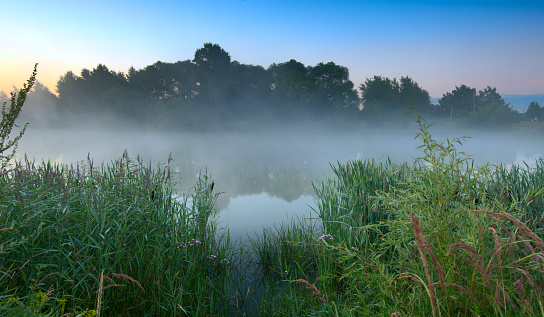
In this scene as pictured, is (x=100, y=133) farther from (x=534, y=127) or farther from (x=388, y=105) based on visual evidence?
(x=534, y=127)

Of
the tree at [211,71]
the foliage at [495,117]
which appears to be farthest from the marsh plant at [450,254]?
the foliage at [495,117]

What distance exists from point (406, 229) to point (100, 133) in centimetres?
4792

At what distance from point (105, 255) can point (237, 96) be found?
4150 cm

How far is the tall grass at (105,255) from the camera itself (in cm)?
281

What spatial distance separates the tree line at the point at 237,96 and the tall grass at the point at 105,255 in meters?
36.8

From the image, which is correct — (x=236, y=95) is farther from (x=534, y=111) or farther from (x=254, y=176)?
(x=534, y=111)

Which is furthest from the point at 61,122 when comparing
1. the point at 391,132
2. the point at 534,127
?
the point at 534,127

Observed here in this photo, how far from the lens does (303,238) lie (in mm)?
4695

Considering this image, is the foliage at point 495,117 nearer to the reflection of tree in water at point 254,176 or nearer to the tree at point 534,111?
the tree at point 534,111

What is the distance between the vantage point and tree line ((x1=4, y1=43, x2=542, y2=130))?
41531 millimetres

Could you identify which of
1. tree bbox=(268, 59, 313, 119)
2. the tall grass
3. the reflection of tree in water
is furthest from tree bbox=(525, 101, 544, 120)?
the tall grass

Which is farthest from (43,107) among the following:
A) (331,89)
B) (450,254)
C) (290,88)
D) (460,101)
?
(460,101)

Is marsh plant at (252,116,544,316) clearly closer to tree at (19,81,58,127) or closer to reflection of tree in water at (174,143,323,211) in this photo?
reflection of tree in water at (174,143,323,211)

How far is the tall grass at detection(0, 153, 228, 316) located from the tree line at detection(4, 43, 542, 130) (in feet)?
121
